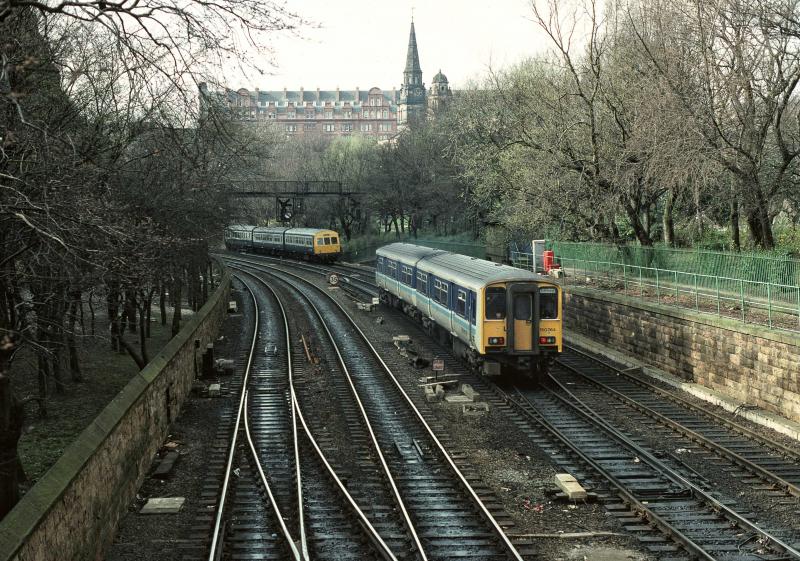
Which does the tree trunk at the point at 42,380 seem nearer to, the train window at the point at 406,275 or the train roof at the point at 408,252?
the train roof at the point at 408,252

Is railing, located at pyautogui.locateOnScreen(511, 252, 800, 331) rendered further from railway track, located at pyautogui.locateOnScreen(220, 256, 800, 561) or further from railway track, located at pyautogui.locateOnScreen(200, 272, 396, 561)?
railway track, located at pyautogui.locateOnScreen(200, 272, 396, 561)

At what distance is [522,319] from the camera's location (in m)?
21.3

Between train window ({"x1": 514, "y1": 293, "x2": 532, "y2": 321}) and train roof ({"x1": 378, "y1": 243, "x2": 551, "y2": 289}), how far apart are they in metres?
0.46

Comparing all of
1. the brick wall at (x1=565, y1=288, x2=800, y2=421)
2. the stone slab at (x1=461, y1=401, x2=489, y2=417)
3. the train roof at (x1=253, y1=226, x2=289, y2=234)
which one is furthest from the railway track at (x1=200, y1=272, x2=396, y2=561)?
the train roof at (x1=253, y1=226, x2=289, y2=234)

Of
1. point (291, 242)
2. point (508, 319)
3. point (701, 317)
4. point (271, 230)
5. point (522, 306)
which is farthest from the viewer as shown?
point (271, 230)

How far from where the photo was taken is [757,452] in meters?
15.4

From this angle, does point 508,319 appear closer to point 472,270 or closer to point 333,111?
point 472,270

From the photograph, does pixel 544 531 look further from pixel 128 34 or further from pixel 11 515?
pixel 128 34

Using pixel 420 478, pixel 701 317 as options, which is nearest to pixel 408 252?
pixel 701 317

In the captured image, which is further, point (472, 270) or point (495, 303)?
point (472, 270)

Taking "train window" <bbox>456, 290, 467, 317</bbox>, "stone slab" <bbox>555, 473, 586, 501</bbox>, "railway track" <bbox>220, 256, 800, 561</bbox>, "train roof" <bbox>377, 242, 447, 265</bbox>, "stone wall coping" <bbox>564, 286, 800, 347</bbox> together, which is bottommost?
"railway track" <bbox>220, 256, 800, 561</bbox>

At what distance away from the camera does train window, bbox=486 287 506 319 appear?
21247 mm

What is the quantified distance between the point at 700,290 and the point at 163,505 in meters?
16.2

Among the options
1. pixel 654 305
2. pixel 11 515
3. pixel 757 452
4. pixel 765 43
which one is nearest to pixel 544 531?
pixel 757 452
